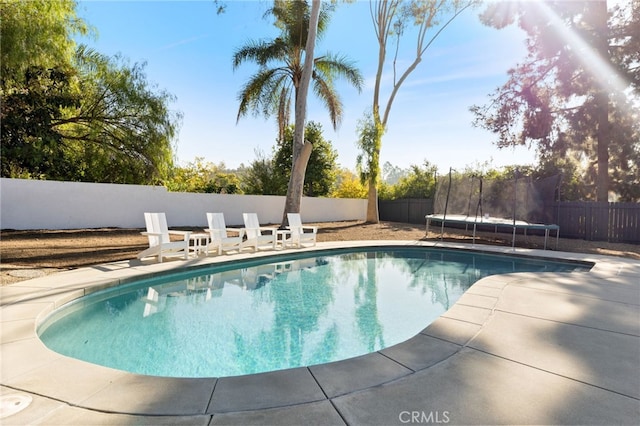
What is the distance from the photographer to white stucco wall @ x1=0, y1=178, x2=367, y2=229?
31.8ft

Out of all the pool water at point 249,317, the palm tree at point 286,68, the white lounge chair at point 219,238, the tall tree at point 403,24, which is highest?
the tall tree at point 403,24

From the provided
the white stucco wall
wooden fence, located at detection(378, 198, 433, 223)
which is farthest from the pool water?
wooden fence, located at detection(378, 198, 433, 223)

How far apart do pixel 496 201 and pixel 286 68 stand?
32.6 feet

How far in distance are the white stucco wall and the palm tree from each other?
159 inches

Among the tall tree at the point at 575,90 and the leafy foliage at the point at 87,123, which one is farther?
the tall tree at the point at 575,90

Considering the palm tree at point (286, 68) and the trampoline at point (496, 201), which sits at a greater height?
the palm tree at point (286, 68)

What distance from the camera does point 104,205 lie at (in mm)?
11188

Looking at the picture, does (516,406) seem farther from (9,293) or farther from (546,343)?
(9,293)

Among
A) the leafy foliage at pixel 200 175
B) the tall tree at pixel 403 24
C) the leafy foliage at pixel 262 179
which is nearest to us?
the tall tree at pixel 403 24

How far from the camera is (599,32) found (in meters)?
11.3

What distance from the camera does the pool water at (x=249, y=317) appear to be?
10.4ft

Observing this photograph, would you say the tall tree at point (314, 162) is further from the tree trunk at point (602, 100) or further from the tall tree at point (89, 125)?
the tree trunk at point (602, 100)

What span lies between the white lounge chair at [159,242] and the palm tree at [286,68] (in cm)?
795

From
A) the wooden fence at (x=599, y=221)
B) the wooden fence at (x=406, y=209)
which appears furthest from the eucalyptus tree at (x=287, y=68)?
the wooden fence at (x=599, y=221)
